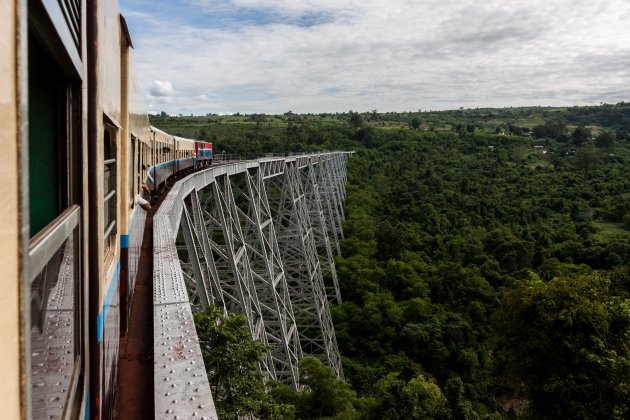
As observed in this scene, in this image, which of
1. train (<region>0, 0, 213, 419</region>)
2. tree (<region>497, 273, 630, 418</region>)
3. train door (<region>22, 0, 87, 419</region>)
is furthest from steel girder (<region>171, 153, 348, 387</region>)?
train door (<region>22, 0, 87, 419</region>)

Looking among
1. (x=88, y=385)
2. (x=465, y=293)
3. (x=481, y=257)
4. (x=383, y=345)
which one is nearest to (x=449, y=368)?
(x=383, y=345)

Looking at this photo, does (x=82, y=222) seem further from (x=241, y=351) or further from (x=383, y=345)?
(x=383, y=345)

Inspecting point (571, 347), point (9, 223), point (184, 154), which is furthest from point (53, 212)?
point (184, 154)

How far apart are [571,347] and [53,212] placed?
352 inches

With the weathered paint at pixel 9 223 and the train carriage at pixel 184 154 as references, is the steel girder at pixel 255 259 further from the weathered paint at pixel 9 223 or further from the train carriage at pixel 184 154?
the weathered paint at pixel 9 223

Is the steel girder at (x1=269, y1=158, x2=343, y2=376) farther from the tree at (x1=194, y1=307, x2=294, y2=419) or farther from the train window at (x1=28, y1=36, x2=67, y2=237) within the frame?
the train window at (x1=28, y1=36, x2=67, y2=237)

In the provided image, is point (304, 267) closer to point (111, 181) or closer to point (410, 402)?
point (410, 402)

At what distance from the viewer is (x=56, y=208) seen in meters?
1.36

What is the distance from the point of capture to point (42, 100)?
1242 mm

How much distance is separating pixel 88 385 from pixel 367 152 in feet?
197

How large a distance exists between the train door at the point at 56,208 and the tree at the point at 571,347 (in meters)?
7.96

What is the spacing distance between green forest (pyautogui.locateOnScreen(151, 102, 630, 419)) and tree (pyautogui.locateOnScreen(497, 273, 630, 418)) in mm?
26

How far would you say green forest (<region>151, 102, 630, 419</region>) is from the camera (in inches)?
319

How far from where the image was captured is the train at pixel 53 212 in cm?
74
